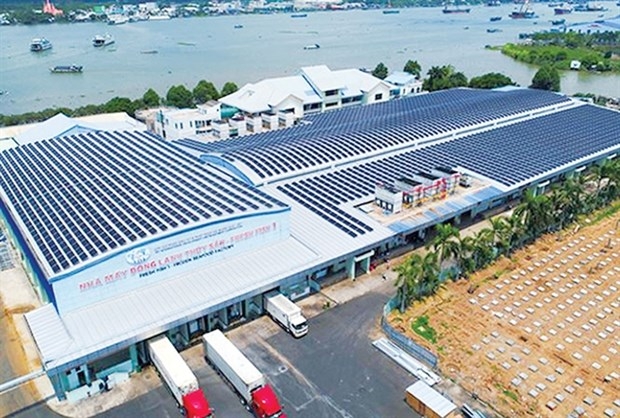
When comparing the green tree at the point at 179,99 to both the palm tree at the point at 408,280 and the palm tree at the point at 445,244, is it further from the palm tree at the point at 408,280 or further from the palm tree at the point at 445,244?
the palm tree at the point at 408,280

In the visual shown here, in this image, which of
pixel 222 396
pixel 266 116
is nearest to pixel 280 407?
pixel 222 396

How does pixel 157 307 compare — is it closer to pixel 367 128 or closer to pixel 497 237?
pixel 497 237

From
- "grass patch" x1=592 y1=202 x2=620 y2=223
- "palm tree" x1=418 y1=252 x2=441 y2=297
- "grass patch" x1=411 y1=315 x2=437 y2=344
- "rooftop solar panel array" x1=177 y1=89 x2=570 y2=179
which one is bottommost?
"grass patch" x1=411 y1=315 x2=437 y2=344

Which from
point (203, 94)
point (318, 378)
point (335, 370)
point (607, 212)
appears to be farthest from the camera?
point (203, 94)

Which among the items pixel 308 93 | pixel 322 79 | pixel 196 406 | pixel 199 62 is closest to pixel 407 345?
pixel 196 406

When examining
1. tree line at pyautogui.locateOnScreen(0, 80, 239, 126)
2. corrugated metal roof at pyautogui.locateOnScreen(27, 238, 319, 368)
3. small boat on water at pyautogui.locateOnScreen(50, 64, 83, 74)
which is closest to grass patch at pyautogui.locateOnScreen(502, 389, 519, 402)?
corrugated metal roof at pyautogui.locateOnScreen(27, 238, 319, 368)

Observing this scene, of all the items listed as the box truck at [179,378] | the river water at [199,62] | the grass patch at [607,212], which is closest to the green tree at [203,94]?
the river water at [199,62]

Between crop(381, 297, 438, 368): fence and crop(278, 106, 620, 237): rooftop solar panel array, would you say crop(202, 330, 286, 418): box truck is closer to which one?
crop(381, 297, 438, 368): fence
